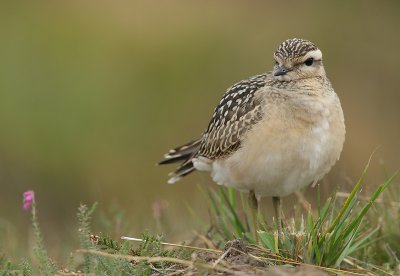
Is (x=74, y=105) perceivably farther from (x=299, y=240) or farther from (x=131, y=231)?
(x=299, y=240)

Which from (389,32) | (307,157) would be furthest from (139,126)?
(307,157)

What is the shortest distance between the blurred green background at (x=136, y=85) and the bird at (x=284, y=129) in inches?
159

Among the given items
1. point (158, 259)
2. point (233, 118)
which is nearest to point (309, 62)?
point (233, 118)

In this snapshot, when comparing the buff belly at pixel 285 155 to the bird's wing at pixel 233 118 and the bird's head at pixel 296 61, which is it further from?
the bird's head at pixel 296 61

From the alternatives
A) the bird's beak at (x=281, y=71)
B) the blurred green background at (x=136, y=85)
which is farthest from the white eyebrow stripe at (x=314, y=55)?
the blurred green background at (x=136, y=85)

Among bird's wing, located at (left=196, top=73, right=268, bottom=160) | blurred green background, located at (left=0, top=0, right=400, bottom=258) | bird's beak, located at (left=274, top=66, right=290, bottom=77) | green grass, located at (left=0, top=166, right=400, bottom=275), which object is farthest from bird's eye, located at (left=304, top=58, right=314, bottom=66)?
blurred green background, located at (left=0, top=0, right=400, bottom=258)

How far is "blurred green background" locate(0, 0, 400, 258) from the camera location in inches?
504

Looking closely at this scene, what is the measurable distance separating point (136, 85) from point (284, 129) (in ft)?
21.9

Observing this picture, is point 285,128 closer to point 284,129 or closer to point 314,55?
point 284,129

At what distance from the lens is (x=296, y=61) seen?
24.2 feet

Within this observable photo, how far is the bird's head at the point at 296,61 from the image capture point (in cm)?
737

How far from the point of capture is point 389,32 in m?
15.6

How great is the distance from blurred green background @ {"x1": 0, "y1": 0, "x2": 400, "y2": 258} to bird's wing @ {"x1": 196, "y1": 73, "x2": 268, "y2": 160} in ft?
11.7

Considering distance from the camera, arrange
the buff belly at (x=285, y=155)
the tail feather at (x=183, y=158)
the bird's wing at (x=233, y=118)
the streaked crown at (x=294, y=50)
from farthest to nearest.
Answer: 1. the tail feather at (x=183, y=158)
2. the bird's wing at (x=233, y=118)
3. the streaked crown at (x=294, y=50)
4. the buff belly at (x=285, y=155)
